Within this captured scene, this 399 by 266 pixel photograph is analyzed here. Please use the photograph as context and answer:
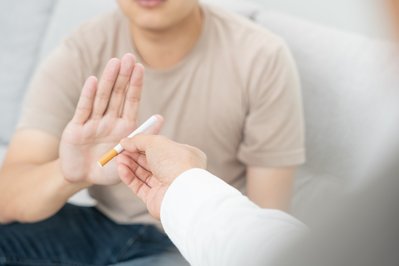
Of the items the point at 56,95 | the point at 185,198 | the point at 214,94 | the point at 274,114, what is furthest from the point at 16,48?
the point at 185,198

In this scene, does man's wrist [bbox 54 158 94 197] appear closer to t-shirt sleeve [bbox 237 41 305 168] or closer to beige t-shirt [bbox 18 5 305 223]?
beige t-shirt [bbox 18 5 305 223]

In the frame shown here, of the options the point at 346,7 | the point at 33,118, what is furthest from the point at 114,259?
the point at 346,7

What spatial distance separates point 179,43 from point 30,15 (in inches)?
26.2

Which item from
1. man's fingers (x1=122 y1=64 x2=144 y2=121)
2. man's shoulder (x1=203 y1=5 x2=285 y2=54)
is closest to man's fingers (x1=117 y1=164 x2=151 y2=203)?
man's fingers (x1=122 y1=64 x2=144 y2=121)

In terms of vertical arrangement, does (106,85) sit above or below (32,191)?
above

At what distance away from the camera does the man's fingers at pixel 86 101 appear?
48 centimetres

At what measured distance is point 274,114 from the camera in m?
0.64

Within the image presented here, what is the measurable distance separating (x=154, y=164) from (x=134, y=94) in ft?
0.46

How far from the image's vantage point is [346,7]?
0.78m

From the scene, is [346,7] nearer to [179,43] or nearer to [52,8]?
[179,43]

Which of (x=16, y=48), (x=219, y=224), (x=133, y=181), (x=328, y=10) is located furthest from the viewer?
(x=16, y=48)

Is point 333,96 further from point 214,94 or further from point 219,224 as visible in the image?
point 219,224

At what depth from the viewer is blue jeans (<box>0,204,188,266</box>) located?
25.1 inches

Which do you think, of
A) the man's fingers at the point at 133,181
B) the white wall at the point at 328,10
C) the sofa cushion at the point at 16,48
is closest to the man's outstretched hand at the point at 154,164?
the man's fingers at the point at 133,181
